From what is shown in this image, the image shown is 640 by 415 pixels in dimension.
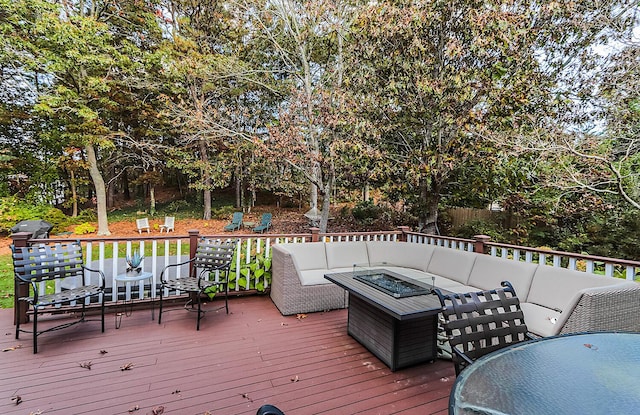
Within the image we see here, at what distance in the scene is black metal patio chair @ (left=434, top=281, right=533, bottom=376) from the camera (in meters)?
1.69

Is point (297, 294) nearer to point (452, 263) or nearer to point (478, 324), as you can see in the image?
point (452, 263)

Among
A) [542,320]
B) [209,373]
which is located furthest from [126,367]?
[542,320]

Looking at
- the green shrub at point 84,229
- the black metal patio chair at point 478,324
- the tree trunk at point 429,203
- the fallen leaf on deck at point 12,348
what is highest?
the tree trunk at point 429,203

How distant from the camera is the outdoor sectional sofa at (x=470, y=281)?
2.47 metres

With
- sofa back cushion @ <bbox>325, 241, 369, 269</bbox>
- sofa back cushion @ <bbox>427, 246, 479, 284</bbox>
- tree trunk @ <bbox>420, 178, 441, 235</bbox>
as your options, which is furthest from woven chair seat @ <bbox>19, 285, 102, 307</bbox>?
tree trunk @ <bbox>420, 178, 441, 235</bbox>

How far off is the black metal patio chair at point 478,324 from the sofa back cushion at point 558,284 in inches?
55.2

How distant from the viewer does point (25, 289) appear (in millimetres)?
3510

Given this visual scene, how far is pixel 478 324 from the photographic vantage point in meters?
1.76

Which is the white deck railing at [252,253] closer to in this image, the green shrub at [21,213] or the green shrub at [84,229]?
the green shrub at [84,229]

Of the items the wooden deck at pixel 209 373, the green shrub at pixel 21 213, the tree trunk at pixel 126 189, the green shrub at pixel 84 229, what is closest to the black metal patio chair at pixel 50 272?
the wooden deck at pixel 209 373

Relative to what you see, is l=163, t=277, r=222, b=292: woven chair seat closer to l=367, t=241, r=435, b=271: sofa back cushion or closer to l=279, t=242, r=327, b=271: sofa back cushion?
l=279, t=242, r=327, b=271: sofa back cushion

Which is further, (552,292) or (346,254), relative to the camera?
(346,254)

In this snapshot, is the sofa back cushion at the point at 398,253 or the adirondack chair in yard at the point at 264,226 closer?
the sofa back cushion at the point at 398,253

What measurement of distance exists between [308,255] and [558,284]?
9.92 feet
